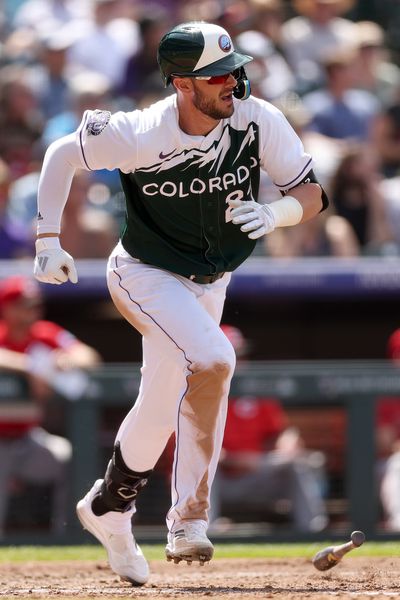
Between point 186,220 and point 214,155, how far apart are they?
0.26 meters

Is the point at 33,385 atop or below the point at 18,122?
below

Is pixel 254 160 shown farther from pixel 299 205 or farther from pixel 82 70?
pixel 82 70

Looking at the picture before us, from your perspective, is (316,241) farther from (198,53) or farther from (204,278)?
(198,53)

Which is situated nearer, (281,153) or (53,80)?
(281,153)

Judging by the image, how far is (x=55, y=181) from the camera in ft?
15.3

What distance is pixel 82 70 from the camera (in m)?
10.4

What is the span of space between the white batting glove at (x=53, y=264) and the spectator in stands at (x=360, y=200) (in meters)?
4.49

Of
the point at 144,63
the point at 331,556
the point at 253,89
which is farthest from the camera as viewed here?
the point at 144,63

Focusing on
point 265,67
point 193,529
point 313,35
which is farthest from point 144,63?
point 193,529

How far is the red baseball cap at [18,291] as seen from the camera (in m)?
7.63

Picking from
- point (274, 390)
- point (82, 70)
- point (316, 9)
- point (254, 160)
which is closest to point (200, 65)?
point (254, 160)

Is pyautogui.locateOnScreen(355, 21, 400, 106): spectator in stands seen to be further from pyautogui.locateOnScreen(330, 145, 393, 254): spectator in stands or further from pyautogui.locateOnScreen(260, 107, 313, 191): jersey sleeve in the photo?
pyautogui.locateOnScreen(260, 107, 313, 191): jersey sleeve

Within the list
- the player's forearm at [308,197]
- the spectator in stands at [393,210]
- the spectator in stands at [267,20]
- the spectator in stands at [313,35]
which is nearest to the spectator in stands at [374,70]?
the spectator in stands at [313,35]

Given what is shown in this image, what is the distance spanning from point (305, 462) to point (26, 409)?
1747 mm
